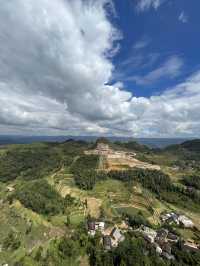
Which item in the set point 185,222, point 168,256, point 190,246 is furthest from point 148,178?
point 168,256

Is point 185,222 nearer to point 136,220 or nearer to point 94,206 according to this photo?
point 136,220

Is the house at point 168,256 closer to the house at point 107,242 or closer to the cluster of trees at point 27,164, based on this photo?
the house at point 107,242

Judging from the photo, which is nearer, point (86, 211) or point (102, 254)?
point (102, 254)

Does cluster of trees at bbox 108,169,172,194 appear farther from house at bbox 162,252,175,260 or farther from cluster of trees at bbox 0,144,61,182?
cluster of trees at bbox 0,144,61,182

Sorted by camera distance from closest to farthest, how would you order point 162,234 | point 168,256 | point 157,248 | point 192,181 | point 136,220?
point 168,256, point 157,248, point 162,234, point 136,220, point 192,181

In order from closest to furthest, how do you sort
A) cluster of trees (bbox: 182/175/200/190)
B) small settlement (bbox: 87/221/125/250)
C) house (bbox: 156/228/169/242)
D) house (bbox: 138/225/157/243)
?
small settlement (bbox: 87/221/125/250) < house (bbox: 138/225/157/243) < house (bbox: 156/228/169/242) < cluster of trees (bbox: 182/175/200/190)

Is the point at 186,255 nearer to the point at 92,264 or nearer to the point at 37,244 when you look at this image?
the point at 92,264

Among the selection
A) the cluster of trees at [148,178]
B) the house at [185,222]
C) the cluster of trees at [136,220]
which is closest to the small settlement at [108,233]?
the cluster of trees at [136,220]

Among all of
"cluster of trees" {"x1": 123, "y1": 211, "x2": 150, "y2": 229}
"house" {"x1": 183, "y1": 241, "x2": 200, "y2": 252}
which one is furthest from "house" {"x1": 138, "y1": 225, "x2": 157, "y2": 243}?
"house" {"x1": 183, "y1": 241, "x2": 200, "y2": 252}
